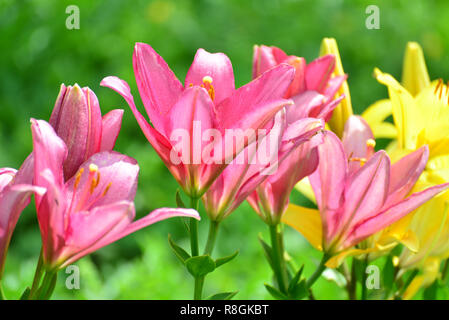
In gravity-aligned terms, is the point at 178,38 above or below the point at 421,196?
above

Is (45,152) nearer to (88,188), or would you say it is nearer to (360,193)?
(88,188)

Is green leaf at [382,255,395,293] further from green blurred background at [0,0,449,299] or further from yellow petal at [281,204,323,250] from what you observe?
green blurred background at [0,0,449,299]

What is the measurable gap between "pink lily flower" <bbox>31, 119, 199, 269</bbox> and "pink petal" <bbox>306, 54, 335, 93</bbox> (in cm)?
20

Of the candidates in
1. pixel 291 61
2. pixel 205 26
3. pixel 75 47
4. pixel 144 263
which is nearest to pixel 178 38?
Answer: pixel 205 26

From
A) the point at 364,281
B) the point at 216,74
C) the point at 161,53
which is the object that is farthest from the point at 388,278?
the point at 161,53

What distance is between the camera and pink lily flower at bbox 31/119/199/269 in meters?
0.42

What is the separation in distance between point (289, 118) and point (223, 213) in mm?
111

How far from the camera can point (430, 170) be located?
0.59 meters

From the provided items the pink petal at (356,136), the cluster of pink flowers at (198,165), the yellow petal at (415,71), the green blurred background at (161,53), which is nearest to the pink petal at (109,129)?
the cluster of pink flowers at (198,165)

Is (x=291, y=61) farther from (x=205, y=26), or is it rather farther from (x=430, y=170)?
(x=205, y=26)

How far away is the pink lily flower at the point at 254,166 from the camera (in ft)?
1.56

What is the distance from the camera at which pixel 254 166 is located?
19.2 inches

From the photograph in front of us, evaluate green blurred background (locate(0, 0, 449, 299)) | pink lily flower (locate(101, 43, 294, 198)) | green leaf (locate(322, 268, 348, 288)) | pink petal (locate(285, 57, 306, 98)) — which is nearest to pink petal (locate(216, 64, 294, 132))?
pink lily flower (locate(101, 43, 294, 198))

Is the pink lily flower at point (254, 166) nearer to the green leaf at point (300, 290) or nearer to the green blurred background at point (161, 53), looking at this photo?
the green leaf at point (300, 290)
